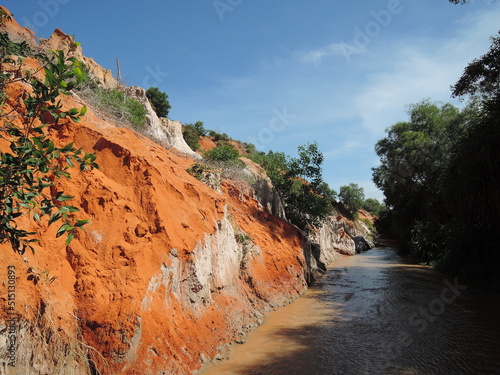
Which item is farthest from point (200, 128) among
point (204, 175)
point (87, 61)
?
point (204, 175)

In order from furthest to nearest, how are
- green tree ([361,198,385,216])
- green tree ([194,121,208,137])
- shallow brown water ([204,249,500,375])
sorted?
1. green tree ([361,198,385,216])
2. green tree ([194,121,208,137])
3. shallow brown water ([204,249,500,375])

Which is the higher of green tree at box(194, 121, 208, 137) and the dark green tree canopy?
green tree at box(194, 121, 208, 137)

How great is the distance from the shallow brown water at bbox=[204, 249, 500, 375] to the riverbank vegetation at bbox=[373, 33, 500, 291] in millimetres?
2167

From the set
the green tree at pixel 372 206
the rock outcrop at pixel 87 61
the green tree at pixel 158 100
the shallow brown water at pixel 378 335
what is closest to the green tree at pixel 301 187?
the shallow brown water at pixel 378 335

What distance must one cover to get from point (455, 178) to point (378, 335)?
655 cm

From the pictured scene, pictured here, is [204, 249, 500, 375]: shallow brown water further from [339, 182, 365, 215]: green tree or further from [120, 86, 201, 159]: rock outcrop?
[339, 182, 365, 215]: green tree

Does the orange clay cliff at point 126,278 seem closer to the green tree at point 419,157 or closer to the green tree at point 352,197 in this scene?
the green tree at point 419,157

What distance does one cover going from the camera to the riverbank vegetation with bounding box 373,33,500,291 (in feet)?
30.9

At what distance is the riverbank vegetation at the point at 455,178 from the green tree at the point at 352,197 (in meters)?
20.2

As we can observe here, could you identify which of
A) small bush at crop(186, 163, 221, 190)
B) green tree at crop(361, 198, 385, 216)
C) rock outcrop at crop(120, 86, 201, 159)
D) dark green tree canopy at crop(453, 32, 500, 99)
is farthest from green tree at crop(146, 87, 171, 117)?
green tree at crop(361, 198, 385, 216)

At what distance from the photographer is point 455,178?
1054 centimetres

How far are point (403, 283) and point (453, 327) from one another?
6.07m

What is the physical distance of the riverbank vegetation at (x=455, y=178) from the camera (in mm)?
9422

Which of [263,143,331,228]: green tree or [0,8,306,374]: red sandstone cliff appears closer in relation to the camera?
[0,8,306,374]: red sandstone cliff
